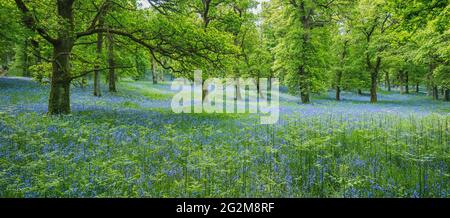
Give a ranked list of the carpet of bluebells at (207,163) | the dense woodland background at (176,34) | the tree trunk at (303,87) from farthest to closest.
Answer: the tree trunk at (303,87)
the dense woodland background at (176,34)
the carpet of bluebells at (207,163)

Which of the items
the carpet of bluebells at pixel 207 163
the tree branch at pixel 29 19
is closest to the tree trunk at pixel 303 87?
the carpet of bluebells at pixel 207 163

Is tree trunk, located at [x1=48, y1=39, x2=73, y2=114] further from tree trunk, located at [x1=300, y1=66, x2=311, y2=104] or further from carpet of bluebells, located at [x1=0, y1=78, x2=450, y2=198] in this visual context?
tree trunk, located at [x1=300, y1=66, x2=311, y2=104]

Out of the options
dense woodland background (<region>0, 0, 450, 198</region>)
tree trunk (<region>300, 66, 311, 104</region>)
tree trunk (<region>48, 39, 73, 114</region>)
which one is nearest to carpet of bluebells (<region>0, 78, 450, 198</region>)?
dense woodland background (<region>0, 0, 450, 198</region>)

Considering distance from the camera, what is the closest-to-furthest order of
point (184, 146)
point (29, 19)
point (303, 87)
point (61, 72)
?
point (184, 146)
point (29, 19)
point (61, 72)
point (303, 87)

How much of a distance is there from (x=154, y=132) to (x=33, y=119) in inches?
190

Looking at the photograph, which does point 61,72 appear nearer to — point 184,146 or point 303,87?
point 184,146

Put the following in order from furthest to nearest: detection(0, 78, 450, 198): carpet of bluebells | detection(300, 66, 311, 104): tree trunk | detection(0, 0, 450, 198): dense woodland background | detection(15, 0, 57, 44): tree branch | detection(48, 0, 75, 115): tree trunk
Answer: detection(300, 66, 311, 104): tree trunk < detection(48, 0, 75, 115): tree trunk < detection(15, 0, 57, 44): tree branch < detection(0, 0, 450, 198): dense woodland background < detection(0, 78, 450, 198): carpet of bluebells

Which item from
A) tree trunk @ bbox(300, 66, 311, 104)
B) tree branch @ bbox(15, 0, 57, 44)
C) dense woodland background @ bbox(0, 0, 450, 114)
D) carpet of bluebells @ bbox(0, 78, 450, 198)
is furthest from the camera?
tree trunk @ bbox(300, 66, 311, 104)

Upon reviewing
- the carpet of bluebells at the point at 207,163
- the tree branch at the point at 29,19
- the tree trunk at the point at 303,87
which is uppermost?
the tree branch at the point at 29,19

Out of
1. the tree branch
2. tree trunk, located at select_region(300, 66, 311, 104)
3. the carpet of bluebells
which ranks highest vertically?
the tree branch

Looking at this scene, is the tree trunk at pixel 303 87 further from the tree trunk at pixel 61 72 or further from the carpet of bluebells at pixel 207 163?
the tree trunk at pixel 61 72

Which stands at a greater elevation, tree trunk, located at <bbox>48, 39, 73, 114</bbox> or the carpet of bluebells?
tree trunk, located at <bbox>48, 39, 73, 114</bbox>

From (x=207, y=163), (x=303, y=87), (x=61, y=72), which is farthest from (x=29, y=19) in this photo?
(x=303, y=87)
